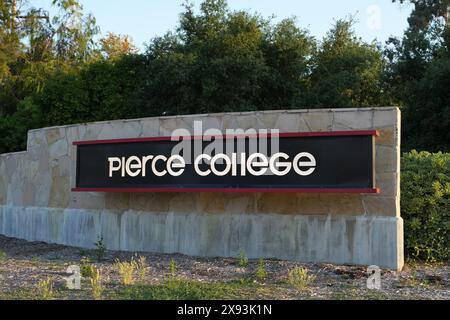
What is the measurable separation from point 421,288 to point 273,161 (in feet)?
9.47

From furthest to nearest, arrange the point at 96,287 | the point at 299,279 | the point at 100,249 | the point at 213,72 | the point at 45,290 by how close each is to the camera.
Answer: the point at 213,72 → the point at 100,249 → the point at 299,279 → the point at 96,287 → the point at 45,290

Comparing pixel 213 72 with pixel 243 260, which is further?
pixel 213 72

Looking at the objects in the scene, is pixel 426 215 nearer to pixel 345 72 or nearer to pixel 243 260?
pixel 243 260

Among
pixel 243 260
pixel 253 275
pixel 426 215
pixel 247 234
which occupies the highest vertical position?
pixel 426 215

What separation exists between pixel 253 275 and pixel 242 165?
1926 millimetres

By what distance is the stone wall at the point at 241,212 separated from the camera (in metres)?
9.12

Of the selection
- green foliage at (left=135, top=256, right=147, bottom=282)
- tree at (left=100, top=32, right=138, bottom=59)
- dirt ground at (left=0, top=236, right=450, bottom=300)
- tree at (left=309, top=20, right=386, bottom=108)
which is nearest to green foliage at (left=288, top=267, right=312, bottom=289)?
dirt ground at (left=0, top=236, right=450, bottom=300)

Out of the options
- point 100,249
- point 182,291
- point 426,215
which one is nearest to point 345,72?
point 426,215

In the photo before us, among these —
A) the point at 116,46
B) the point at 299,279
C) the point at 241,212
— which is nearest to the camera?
the point at 299,279

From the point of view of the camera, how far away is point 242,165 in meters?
9.48

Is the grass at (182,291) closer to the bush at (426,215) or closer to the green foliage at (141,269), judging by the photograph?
the green foliage at (141,269)

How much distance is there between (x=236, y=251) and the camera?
387 inches

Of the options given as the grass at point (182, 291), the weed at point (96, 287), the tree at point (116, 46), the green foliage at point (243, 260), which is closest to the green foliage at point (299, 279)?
the grass at point (182, 291)
